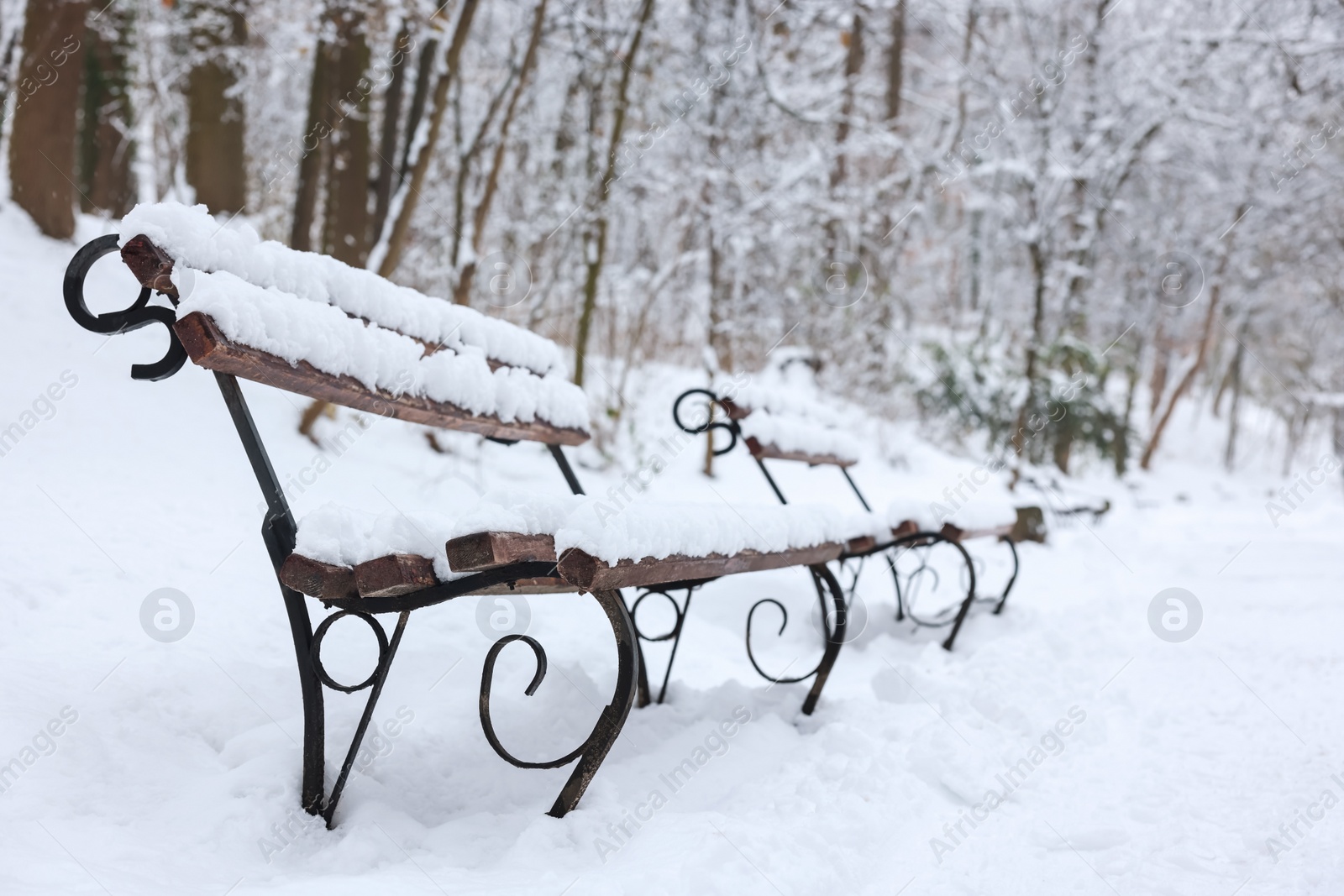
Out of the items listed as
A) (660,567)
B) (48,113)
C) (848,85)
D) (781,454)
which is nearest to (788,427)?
(781,454)

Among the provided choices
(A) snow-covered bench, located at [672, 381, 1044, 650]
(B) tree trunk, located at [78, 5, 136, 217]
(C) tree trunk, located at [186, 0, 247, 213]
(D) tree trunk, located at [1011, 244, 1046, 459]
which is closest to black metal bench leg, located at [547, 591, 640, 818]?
(A) snow-covered bench, located at [672, 381, 1044, 650]

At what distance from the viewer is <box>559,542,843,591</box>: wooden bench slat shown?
1.44m

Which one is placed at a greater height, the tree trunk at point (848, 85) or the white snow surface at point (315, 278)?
the tree trunk at point (848, 85)

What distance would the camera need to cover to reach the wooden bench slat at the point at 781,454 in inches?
116

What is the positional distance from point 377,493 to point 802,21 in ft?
21.7

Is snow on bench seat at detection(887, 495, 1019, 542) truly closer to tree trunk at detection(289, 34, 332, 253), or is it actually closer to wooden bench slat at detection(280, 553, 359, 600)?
wooden bench slat at detection(280, 553, 359, 600)

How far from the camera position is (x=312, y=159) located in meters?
6.03

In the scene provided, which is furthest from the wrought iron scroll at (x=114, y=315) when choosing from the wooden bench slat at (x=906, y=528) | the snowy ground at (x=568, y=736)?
the wooden bench slat at (x=906, y=528)

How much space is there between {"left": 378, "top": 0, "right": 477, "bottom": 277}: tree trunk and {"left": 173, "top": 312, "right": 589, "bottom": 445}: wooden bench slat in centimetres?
254

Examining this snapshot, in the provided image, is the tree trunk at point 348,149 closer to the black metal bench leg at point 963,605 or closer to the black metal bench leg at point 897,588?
the black metal bench leg at point 897,588

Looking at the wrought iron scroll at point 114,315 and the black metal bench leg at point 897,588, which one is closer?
the wrought iron scroll at point 114,315

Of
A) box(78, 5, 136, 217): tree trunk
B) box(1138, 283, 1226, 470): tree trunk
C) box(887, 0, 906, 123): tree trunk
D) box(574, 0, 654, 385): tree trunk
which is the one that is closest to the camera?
box(574, 0, 654, 385): tree trunk

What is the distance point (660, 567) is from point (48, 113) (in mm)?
5879

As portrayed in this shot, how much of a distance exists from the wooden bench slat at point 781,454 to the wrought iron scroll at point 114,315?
1788 mm
